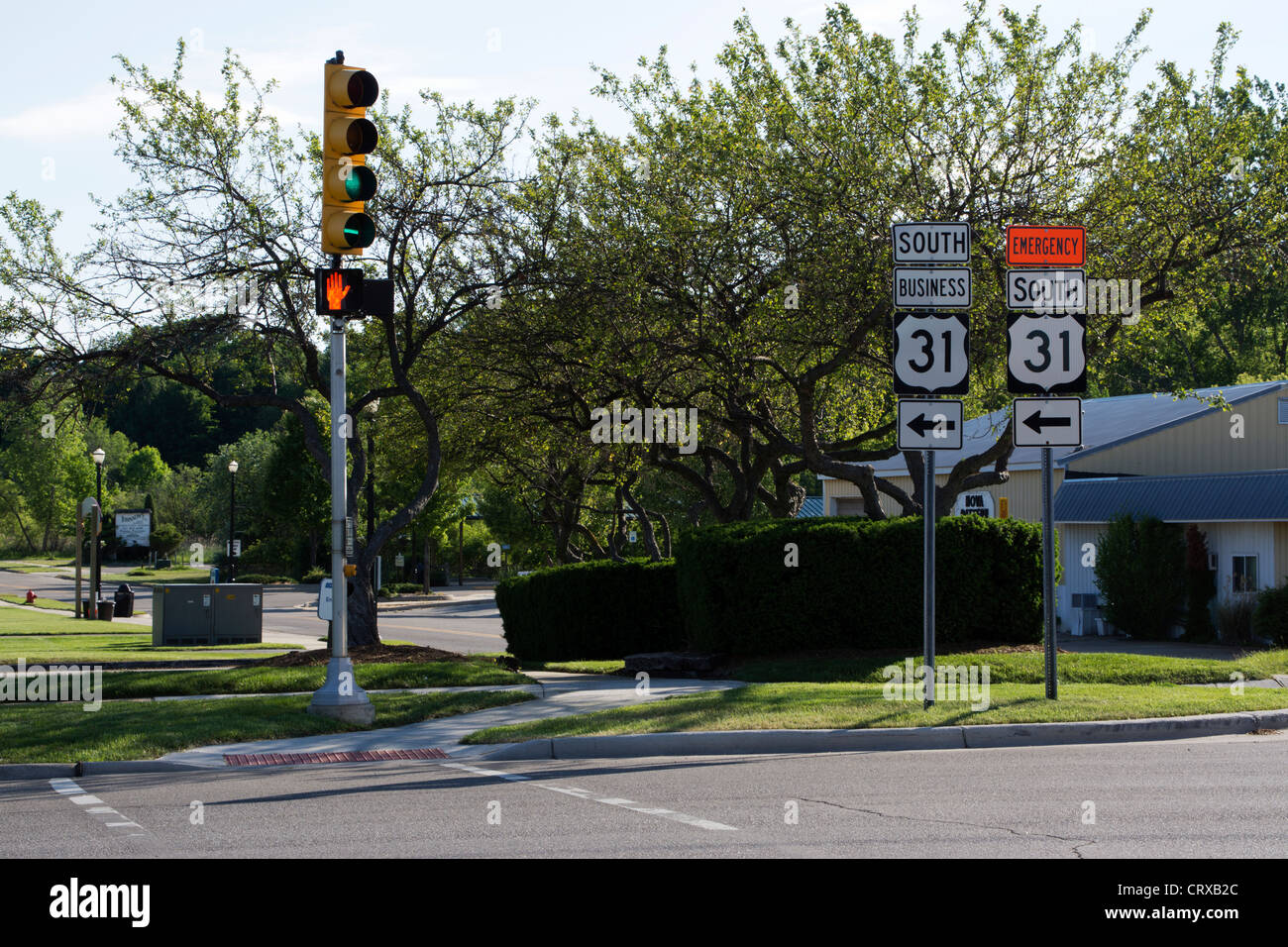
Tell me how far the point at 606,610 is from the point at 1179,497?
14.6 meters

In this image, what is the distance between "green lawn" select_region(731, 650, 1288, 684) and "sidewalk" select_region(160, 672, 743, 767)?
1.07m

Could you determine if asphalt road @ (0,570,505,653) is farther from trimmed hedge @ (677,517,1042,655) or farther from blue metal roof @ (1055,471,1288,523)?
blue metal roof @ (1055,471,1288,523)

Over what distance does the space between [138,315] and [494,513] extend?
3085 cm

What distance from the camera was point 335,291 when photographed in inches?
483

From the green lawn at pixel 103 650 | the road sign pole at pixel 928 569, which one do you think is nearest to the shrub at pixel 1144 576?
the road sign pole at pixel 928 569

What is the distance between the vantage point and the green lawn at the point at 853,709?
12.6 meters

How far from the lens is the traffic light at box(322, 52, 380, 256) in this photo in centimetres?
1137

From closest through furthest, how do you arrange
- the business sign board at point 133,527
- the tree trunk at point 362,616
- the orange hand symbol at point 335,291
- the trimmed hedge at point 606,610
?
the orange hand symbol at point 335,291, the tree trunk at point 362,616, the trimmed hedge at point 606,610, the business sign board at point 133,527

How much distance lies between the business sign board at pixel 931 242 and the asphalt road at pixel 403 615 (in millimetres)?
19295

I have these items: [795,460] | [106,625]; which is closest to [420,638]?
[106,625]

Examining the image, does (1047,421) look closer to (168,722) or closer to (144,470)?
(168,722)

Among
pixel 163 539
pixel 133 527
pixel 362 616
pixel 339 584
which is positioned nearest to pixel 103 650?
pixel 362 616

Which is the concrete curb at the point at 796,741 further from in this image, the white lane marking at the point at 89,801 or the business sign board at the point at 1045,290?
the business sign board at the point at 1045,290

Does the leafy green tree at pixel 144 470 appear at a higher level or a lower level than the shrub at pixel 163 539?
higher
